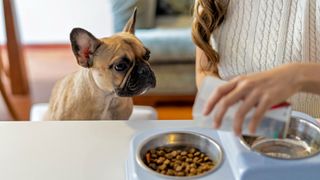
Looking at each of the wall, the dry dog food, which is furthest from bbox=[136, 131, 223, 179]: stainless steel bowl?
the wall

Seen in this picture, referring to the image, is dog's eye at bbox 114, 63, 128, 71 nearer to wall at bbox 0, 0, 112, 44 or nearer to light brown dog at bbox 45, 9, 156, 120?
light brown dog at bbox 45, 9, 156, 120

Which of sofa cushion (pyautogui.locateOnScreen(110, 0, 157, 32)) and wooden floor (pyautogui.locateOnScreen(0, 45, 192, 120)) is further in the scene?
wooden floor (pyautogui.locateOnScreen(0, 45, 192, 120))

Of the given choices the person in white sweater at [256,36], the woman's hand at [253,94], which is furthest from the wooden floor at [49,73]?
the woman's hand at [253,94]

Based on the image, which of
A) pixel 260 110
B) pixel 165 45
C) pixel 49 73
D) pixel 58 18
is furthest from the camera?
pixel 58 18

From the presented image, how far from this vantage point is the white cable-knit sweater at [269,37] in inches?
44.4

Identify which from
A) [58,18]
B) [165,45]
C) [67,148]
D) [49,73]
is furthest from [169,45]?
[67,148]

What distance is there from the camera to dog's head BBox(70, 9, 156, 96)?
1088 millimetres

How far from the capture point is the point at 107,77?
1105 mm

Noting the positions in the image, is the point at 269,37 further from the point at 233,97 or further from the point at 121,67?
the point at 233,97

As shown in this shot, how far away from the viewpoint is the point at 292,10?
1.15 metres

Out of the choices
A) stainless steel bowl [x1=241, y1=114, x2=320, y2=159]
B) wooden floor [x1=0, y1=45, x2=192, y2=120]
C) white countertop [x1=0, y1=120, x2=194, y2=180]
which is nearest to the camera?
stainless steel bowl [x1=241, y1=114, x2=320, y2=159]

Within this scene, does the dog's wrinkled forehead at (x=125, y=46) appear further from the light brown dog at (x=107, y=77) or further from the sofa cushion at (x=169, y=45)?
the sofa cushion at (x=169, y=45)

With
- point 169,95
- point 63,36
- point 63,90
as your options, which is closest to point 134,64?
point 63,90

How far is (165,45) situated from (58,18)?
0.98m
